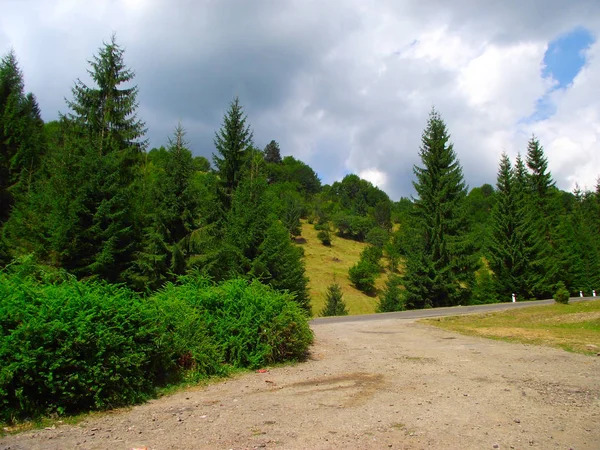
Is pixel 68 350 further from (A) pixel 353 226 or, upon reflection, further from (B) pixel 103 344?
(A) pixel 353 226

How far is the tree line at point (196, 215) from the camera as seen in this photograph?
18.6 m

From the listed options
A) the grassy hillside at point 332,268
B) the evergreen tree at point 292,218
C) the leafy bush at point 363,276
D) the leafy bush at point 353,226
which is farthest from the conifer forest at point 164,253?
the leafy bush at point 353,226

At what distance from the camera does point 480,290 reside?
129 feet

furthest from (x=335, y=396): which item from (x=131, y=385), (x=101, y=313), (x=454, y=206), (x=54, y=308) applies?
(x=454, y=206)

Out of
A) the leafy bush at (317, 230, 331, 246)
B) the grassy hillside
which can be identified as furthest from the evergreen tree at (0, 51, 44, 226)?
the leafy bush at (317, 230, 331, 246)

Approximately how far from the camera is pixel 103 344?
18.3 feet

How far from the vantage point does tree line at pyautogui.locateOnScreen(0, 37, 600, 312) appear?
733 inches

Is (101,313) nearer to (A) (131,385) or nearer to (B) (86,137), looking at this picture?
(A) (131,385)

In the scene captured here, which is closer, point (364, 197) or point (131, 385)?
point (131, 385)

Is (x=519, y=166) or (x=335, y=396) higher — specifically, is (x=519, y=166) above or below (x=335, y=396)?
above

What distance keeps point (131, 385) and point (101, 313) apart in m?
1.16

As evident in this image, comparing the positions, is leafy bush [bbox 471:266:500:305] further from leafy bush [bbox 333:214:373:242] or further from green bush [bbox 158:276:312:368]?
leafy bush [bbox 333:214:373:242]

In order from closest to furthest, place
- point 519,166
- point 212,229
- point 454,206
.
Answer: point 212,229 < point 454,206 < point 519,166

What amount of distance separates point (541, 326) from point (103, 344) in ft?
53.3
